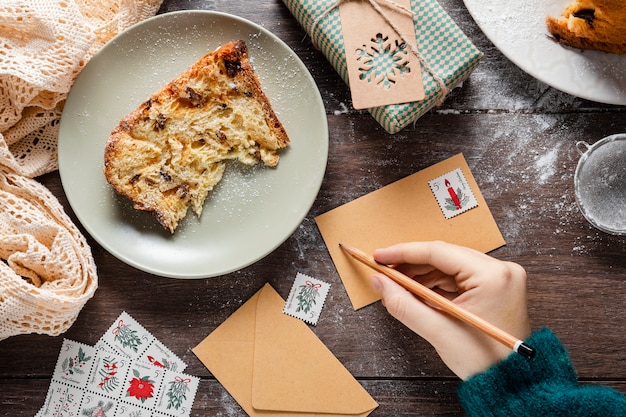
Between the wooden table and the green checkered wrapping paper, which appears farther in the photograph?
the wooden table

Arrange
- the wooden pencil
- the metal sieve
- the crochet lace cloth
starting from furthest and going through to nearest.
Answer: the metal sieve → the crochet lace cloth → the wooden pencil

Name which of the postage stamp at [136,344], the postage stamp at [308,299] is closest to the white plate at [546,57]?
the postage stamp at [308,299]

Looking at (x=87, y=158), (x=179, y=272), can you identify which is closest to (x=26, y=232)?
(x=87, y=158)

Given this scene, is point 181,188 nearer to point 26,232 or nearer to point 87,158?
point 87,158

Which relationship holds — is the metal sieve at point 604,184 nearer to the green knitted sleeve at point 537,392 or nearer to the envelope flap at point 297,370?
the green knitted sleeve at point 537,392

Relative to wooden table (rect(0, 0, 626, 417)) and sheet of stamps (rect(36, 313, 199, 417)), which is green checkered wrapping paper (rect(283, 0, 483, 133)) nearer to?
wooden table (rect(0, 0, 626, 417))

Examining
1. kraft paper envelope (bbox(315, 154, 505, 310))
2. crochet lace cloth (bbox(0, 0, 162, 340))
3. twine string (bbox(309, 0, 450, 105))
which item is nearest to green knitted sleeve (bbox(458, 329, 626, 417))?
kraft paper envelope (bbox(315, 154, 505, 310))

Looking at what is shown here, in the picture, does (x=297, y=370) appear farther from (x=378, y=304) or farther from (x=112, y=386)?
(x=112, y=386)
